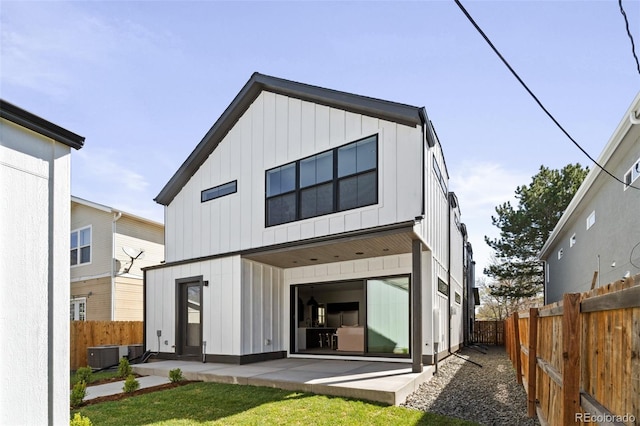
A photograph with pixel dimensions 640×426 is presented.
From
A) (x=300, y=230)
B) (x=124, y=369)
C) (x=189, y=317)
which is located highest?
(x=300, y=230)

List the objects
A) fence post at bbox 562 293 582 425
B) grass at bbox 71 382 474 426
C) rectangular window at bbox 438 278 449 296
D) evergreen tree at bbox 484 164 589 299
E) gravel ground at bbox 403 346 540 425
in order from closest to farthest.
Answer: fence post at bbox 562 293 582 425 → grass at bbox 71 382 474 426 → gravel ground at bbox 403 346 540 425 → rectangular window at bbox 438 278 449 296 → evergreen tree at bbox 484 164 589 299

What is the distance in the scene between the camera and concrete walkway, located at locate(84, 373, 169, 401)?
8391 millimetres

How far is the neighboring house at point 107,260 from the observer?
17000 mm

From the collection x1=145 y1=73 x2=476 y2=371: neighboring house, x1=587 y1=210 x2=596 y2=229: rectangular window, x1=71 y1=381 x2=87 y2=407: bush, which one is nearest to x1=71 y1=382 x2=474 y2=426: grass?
x1=71 y1=381 x2=87 y2=407: bush

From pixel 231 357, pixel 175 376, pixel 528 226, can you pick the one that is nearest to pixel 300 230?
pixel 231 357

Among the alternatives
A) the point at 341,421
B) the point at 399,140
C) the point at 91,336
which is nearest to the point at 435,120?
the point at 399,140

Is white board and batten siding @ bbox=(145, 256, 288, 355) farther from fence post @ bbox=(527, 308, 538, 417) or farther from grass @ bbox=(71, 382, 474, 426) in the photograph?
fence post @ bbox=(527, 308, 538, 417)

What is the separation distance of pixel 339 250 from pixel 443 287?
3883mm

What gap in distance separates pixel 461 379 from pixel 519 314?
6.25 ft

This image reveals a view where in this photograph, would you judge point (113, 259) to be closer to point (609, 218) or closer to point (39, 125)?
point (39, 125)

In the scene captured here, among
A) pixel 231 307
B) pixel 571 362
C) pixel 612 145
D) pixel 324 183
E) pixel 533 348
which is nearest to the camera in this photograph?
pixel 571 362

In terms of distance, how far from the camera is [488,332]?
2116 centimetres

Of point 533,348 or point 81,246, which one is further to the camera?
point 81,246

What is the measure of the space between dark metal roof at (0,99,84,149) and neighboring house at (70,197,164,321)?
14820 mm
